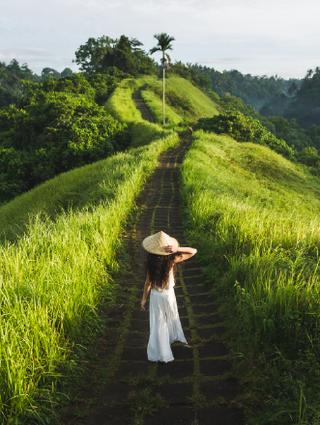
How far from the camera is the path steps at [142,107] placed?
155ft

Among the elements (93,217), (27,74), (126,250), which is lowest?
(126,250)

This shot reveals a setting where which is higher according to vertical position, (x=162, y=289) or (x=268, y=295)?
(x=268, y=295)

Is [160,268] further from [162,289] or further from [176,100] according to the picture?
[176,100]

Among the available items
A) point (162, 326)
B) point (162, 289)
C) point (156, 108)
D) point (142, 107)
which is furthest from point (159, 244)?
point (142, 107)

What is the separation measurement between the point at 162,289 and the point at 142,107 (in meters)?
48.4

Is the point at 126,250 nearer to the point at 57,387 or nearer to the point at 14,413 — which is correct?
the point at 57,387

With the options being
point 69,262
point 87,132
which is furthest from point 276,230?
point 87,132

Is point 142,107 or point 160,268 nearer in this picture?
point 160,268

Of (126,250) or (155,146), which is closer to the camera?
(126,250)

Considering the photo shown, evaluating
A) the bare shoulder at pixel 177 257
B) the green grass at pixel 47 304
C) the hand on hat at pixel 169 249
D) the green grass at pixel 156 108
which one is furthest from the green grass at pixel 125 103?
the hand on hat at pixel 169 249

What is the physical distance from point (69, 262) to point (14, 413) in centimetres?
255

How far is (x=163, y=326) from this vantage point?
5141 mm

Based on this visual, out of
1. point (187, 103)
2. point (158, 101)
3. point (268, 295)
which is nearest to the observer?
point (268, 295)

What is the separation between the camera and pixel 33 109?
36219 mm
